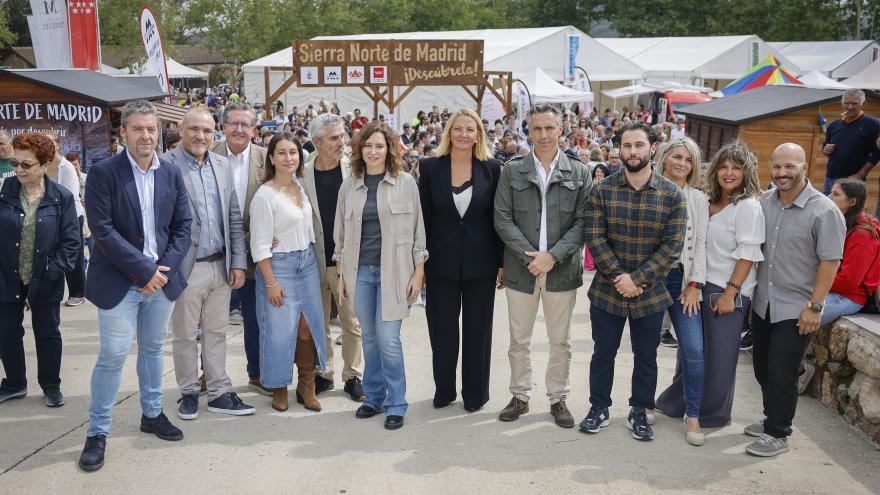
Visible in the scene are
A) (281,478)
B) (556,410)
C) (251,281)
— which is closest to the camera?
(281,478)

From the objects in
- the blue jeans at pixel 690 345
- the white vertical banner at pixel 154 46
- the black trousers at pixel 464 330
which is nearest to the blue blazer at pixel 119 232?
the black trousers at pixel 464 330

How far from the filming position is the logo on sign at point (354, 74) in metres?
15.8

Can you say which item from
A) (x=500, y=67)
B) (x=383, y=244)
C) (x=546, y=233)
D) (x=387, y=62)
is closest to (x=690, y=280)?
(x=546, y=233)

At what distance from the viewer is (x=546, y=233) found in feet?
14.4

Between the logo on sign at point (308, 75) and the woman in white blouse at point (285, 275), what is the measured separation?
11.5 m

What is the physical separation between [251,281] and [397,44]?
38.7 ft

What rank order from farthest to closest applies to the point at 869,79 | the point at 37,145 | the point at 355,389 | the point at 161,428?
the point at 869,79
the point at 355,389
the point at 37,145
the point at 161,428

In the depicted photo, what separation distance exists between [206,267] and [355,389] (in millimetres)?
1268

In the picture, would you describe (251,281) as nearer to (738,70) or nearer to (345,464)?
(345,464)

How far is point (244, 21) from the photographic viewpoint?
42.9 meters

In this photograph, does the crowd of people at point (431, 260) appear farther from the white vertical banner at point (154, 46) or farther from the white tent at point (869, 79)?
the white tent at point (869, 79)

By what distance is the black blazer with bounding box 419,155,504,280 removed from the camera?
4.46 meters

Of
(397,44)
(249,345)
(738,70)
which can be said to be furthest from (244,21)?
(249,345)

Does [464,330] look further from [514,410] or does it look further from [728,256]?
[728,256]
